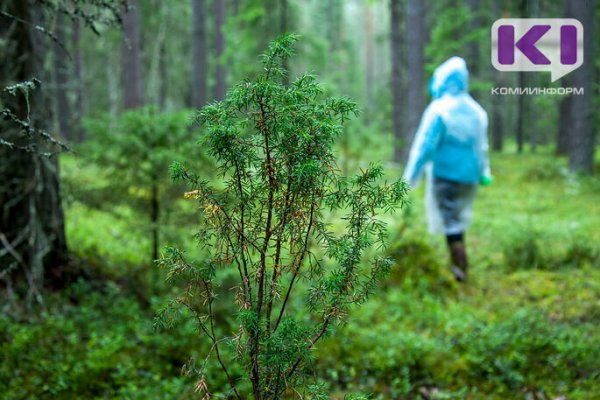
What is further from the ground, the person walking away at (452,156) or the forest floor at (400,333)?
the person walking away at (452,156)

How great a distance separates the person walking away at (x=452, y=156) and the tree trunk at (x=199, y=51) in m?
9.38

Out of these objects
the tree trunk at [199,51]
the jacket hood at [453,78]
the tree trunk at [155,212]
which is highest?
the tree trunk at [199,51]

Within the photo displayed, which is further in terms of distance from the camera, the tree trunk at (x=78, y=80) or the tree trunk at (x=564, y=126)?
the tree trunk at (x=564, y=126)

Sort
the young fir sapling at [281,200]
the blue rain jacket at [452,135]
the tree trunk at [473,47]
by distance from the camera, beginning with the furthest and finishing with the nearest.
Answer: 1. the tree trunk at [473,47]
2. the blue rain jacket at [452,135]
3. the young fir sapling at [281,200]

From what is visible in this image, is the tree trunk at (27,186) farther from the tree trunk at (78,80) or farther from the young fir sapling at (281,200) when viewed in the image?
the young fir sapling at (281,200)

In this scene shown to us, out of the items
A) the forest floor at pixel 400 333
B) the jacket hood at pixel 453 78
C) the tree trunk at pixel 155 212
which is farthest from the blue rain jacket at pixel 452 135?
the tree trunk at pixel 155 212

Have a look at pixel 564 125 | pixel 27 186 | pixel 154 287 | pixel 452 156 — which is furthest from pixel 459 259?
pixel 564 125

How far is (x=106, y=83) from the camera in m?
26.1

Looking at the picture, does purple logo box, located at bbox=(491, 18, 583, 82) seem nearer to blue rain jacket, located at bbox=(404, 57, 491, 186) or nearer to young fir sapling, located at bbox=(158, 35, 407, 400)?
blue rain jacket, located at bbox=(404, 57, 491, 186)

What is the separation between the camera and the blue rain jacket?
689cm

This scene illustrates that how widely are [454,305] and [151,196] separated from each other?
3.74m

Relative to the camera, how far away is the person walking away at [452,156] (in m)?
6.91

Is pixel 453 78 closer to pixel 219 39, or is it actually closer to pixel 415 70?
pixel 415 70

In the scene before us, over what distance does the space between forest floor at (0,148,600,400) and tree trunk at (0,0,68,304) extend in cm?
31
